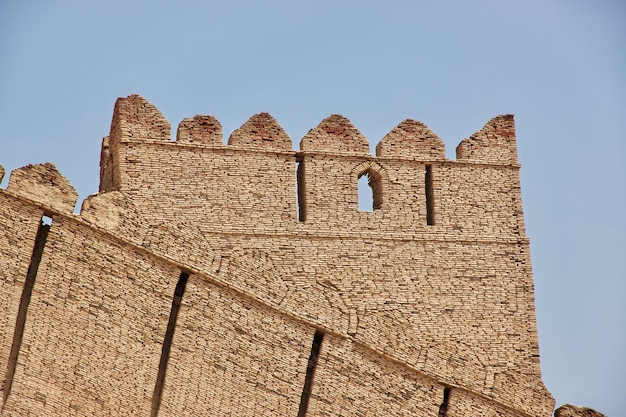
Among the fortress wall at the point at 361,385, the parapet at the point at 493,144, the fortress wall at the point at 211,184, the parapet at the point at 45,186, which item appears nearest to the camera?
the parapet at the point at 45,186

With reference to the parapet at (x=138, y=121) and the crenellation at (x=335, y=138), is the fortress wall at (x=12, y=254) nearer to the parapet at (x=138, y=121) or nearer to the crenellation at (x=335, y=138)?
the parapet at (x=138, y=121)

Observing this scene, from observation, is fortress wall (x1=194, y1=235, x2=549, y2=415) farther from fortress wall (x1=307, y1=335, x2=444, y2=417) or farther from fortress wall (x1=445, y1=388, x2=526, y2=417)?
fortress wall (x1=307, y1=335, x2=444, y2=417)

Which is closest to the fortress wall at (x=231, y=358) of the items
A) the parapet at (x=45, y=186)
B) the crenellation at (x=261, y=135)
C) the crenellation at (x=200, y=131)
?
the parapet at (x=45, y=186)

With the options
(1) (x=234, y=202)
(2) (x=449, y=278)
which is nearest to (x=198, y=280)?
(1) (x=234, y=202)

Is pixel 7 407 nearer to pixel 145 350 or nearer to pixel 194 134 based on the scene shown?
pixel 145 350

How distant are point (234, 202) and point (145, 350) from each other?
359cm

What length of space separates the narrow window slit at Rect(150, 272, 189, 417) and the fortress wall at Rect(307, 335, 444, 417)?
1.98 metres

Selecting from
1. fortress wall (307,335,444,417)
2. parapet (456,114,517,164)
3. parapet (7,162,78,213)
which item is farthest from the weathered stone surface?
parapet (7,162,78,213)

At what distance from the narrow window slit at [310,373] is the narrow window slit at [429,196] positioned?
3.55 m

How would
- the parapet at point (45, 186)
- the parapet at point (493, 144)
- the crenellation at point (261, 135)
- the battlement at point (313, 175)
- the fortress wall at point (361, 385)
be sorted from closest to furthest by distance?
the parapet at point (45, 186) → the fortress wall at point (361, 385) → the battlement at point (313, 175) → the crenellation at point (261, 135) → the parapet at point (493, 144)

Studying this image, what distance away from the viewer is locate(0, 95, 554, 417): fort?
801 inches

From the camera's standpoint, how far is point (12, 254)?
20.2 m

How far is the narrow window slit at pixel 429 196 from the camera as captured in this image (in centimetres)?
2456

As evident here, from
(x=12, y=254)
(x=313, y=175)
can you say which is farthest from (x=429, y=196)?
(x=12, y=254)
